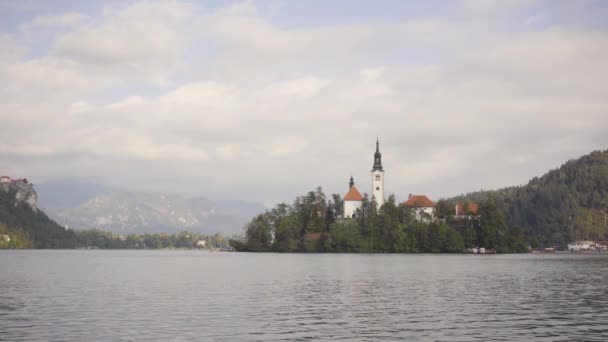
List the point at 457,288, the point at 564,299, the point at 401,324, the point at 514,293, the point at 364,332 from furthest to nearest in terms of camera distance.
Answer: the point at 457,288 < the point at 514,293 < the point at 564,299 < the point at 401,324 < the point at 364,332

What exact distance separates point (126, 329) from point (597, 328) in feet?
83.7

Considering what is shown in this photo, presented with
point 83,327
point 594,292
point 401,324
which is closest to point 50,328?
point 83,327

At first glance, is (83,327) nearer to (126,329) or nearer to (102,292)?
(126,329)

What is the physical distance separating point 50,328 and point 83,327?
1.70 metres

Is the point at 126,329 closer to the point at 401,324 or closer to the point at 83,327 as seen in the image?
the point at 83,327

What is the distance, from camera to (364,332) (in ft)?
118

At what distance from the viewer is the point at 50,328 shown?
3662 centimetres

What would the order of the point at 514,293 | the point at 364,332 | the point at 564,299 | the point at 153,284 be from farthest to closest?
the point at 153,284 < the point at 514,293 < the point at 564,299 < the point at 364,332

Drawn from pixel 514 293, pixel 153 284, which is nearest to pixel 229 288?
pixel 153 284

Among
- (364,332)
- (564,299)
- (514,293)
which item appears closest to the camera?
(364,332)

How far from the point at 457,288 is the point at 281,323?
98.6 ft

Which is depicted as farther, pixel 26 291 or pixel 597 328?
pixel 26 291

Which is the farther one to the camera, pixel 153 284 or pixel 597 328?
pixel 153 284

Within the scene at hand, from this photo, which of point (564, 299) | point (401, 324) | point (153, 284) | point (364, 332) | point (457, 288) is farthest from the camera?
point (153, 284)
